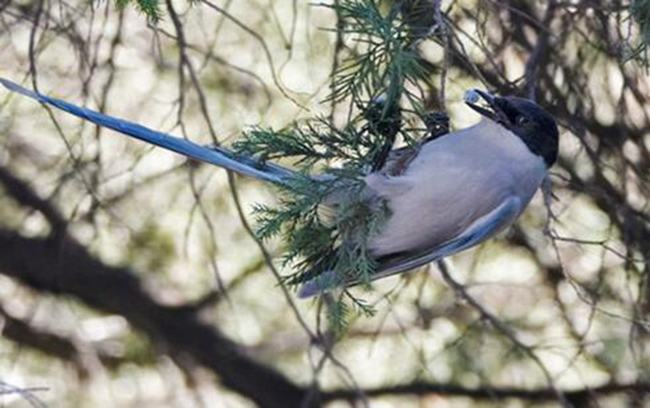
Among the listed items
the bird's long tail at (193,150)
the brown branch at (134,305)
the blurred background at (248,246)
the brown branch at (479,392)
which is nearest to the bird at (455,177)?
the bird's long tail at (193,150)

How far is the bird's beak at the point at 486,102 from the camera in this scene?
145cm

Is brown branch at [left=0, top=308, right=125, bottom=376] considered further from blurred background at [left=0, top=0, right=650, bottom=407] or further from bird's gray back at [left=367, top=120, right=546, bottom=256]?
bird's gray back at [left=367, top=120, right=546, bottom=256]

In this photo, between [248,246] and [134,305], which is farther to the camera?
[134,305]

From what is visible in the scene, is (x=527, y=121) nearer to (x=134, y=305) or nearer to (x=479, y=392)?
(x=479, y=392)

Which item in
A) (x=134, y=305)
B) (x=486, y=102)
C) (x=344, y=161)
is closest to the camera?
(x=344, y=161)

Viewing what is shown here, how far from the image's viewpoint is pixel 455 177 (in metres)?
1.51

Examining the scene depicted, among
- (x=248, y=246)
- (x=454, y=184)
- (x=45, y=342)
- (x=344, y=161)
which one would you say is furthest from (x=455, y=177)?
(x=45, y=342)

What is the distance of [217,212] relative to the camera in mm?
2584

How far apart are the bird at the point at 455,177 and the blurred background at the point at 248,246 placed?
39 cm

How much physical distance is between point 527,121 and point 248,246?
1218mm

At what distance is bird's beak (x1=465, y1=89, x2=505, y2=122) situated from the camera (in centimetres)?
145

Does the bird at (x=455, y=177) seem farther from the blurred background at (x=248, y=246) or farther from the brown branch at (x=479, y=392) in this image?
the brown branch at (x=479, y=392)

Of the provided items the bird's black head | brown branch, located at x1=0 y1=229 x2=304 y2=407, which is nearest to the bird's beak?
the bird's black head

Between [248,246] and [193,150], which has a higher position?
[248,246]
